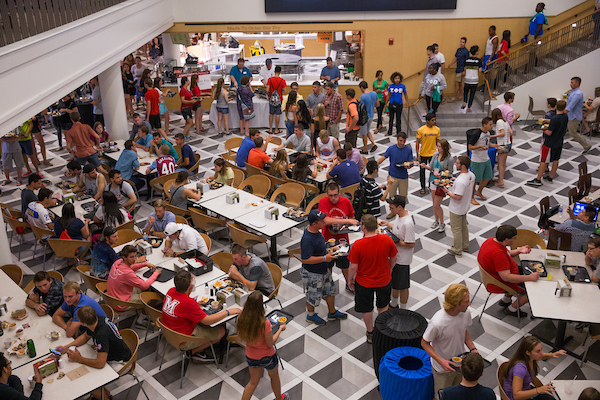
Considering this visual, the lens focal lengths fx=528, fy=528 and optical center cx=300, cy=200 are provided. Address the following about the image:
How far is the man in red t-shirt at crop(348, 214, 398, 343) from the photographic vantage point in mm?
6164

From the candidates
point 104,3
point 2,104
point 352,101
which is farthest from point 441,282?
point 104,3

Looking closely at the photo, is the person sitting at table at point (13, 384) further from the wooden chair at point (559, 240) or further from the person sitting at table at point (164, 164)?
the wooden chair at point (559, 240)

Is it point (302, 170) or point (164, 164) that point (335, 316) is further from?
point (164, 164)

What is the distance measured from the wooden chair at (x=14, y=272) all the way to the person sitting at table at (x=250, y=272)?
3.02 m

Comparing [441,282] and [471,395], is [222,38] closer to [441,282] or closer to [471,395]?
[441,282]

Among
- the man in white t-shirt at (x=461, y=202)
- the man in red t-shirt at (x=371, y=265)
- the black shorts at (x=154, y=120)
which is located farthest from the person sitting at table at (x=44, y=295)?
the black shorts at (x=154, y=120)

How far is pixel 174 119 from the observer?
648 inches

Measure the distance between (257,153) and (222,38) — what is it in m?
13.2

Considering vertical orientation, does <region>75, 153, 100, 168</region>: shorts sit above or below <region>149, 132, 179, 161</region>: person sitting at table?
below

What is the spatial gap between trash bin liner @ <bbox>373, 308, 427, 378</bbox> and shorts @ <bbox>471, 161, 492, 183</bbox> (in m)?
5.37

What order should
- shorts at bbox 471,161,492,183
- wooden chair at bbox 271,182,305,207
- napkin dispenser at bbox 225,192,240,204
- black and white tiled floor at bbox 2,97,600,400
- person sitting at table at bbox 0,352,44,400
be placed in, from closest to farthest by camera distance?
person sitting at table at bbox 0,352,44,400 → black and white tiled floor at bbox 2,97,600,400 → napkin dispenser at bbox 225,192,240,204 → wooden chair at bbox 271,182,305,207 → shorts at bbox 471,161,492,183

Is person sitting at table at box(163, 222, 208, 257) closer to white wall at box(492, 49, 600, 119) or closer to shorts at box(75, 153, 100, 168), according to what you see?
shorts at box(75, 153, 100, 168)

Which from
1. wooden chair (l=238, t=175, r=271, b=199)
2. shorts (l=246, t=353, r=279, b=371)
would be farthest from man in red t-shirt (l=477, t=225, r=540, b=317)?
wooden chair (l=238, t=175, r=271, b=199)

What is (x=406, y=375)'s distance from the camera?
501cm
